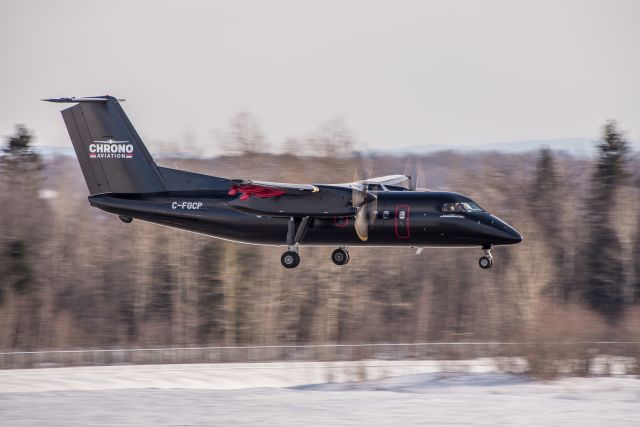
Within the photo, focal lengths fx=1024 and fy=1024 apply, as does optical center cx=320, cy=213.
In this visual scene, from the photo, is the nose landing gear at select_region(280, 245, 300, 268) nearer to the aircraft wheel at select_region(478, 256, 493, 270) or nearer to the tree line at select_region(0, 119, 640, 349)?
the aircraft wheel at select_region(478, 256, 493, 270)

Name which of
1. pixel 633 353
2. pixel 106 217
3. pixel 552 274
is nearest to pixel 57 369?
pixel 106 217

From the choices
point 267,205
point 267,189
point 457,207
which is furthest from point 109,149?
point 457,207

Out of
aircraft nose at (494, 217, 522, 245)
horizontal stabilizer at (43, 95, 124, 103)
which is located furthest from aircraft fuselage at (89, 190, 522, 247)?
horizontal stabilizer at (43, 95, 124, 103)

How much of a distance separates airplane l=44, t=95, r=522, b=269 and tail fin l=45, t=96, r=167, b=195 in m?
0.03

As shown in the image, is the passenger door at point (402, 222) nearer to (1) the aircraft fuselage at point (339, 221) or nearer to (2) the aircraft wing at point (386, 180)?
(1) the aircraft fuselage at point (339, 221)

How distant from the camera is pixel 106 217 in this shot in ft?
221

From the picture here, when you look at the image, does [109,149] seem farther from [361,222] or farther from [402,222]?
[402,222]

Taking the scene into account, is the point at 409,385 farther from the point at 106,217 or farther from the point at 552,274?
A: the point at 106,217

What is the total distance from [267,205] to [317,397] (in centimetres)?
708

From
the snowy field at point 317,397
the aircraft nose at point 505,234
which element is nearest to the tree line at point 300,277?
the snowy field at point 317,397

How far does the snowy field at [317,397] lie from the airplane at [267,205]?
479 centimetres

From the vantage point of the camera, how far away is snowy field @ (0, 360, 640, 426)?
1067 inches

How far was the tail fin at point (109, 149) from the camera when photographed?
108 feet

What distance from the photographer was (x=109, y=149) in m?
33.5
